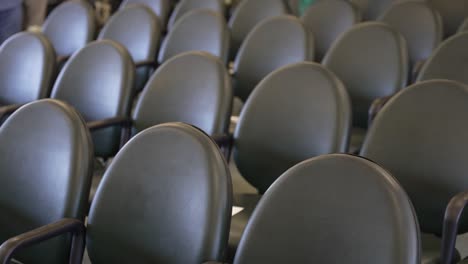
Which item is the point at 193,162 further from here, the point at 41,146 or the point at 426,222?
the point at 426,222

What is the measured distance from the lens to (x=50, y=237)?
1621mm

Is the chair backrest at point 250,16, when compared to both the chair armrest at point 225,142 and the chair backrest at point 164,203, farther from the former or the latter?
the chair backrest at point 164,203

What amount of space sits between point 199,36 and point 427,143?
1852mm

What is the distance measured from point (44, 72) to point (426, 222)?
1758 mm

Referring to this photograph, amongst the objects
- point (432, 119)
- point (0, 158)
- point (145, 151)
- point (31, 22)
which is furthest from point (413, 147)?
point (31, 22)

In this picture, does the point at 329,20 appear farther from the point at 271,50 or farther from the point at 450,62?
the point at 450,62

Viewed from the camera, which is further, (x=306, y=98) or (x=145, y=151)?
(x=306, y=98)

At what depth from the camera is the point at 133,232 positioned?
5.38ft

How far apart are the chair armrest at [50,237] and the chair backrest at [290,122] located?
29.8 inches

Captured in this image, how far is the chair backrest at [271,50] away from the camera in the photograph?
3.23 metres

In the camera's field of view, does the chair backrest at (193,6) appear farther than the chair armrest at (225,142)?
Yes

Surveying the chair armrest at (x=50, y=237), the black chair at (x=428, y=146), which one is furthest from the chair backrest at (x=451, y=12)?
the chair armrest at (x=50, y=237)

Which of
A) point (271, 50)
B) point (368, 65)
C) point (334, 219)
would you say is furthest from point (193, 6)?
point (334, 219)

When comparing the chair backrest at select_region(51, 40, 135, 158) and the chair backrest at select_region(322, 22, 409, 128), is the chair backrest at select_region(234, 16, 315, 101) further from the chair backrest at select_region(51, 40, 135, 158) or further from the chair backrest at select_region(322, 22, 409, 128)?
the chair backrest at select_region(51, 40, 135, 158)
